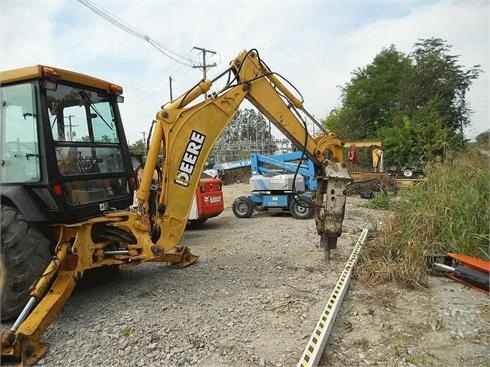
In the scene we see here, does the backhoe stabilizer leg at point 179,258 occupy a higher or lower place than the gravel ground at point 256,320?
higher

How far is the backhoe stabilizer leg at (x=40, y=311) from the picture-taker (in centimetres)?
293

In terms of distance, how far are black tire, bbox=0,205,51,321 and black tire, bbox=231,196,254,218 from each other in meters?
6.20

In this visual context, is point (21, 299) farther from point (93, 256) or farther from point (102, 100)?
point (102, 100)

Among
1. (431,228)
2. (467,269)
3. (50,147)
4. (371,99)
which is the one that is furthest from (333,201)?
(371,99)

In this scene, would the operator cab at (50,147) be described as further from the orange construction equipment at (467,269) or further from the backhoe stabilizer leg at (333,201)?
the orange construction equipment at (467,269)

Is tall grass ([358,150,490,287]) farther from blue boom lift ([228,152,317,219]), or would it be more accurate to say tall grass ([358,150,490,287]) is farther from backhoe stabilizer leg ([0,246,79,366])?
blue boom lift ([228,152,317,219])

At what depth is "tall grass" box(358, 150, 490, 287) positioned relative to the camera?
178 inches

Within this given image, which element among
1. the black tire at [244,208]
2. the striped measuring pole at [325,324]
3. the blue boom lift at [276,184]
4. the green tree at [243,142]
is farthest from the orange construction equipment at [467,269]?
the green tree at [243,142]

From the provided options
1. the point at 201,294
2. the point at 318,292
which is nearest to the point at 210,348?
the point at 201,294

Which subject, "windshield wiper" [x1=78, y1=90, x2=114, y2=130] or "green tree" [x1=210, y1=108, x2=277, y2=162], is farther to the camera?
"green tree" [x1=210, y1=108, x2=277, y2=162]

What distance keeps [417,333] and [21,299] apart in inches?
129

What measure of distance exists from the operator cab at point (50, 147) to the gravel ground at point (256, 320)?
3.37 ft

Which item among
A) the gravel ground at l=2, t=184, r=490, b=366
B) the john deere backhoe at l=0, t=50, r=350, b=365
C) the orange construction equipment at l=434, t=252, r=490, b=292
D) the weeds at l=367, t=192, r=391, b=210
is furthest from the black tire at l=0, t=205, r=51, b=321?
the weeds at l=367, t=192, r=391, b=210

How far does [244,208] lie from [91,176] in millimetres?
5713
